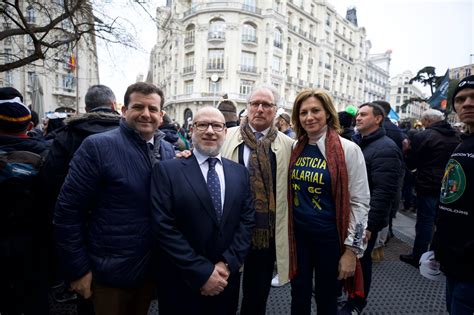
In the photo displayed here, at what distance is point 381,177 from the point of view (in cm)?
270

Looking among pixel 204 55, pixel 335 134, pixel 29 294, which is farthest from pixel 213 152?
pixel 204 55

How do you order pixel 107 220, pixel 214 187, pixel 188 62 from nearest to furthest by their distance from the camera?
1. pixel 107 220
2. pixel 214 187
3. pixel 188 62

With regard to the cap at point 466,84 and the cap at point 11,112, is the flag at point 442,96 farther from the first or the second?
the cap at point 11,112

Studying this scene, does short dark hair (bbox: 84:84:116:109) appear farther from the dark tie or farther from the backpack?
the dark tie

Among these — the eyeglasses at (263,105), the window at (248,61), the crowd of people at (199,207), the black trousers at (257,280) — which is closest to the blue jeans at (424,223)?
the crowd of people at (199,207)

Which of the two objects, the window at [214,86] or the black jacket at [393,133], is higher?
the window at [214,86]

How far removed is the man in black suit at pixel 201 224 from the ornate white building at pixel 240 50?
29.4 metres

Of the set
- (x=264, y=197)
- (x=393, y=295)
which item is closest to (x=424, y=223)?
(x=393, y=295)

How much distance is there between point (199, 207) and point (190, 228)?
0.17 metres

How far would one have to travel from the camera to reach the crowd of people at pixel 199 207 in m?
1.84

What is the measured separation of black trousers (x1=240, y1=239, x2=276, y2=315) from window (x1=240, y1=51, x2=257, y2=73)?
33515 mm

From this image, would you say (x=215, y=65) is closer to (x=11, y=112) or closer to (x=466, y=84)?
(x=11, y=112)

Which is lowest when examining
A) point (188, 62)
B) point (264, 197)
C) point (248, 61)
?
point (264, 197)

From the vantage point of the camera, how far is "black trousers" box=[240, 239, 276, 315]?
2.44 meters
